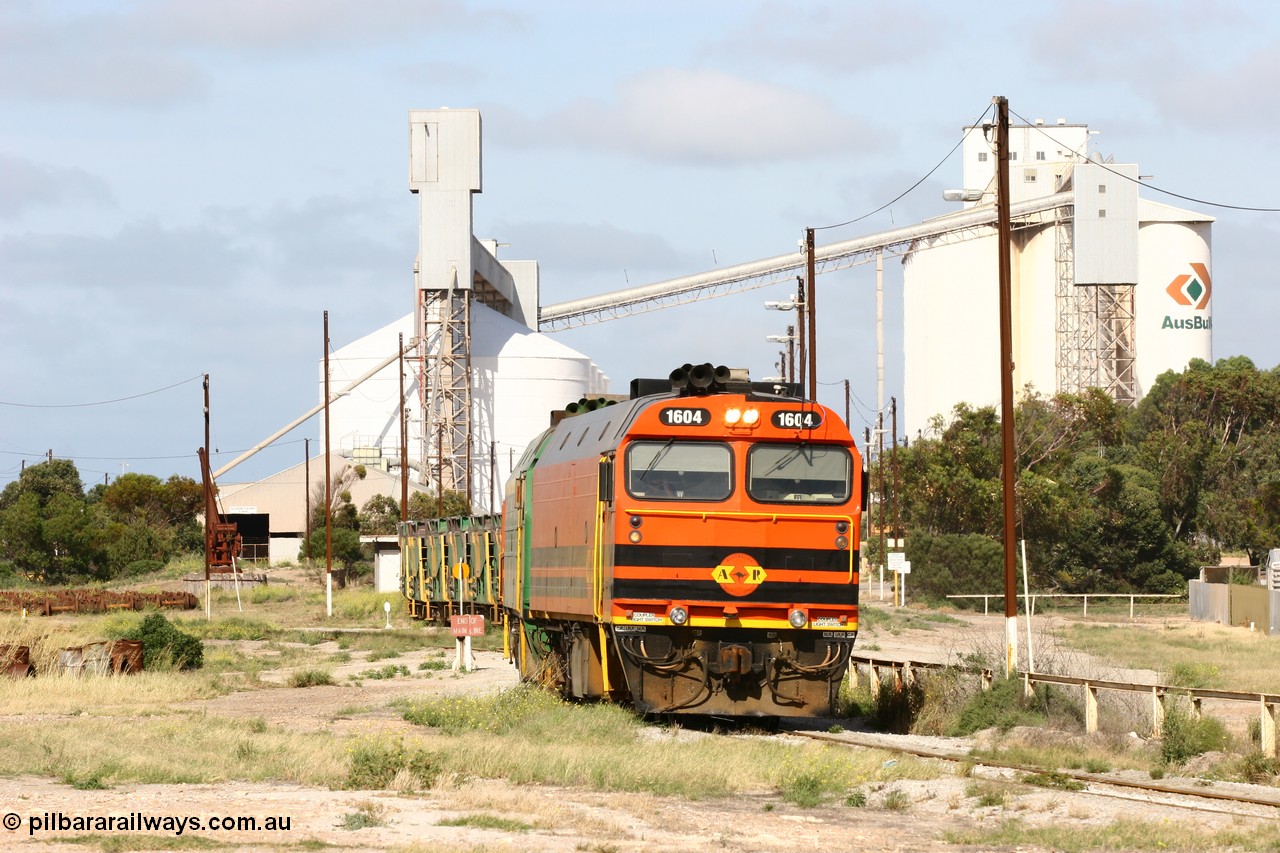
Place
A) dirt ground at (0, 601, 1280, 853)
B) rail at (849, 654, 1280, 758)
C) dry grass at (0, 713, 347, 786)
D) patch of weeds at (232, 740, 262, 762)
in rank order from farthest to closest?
1. patch of weeds at (232, 740, 262, 762)
2. rail at (849, 654, 1280, 758)
3. dry grass at (0, 713, 347, 786)
4. dirt ground at (0, 601, 1280, 853)

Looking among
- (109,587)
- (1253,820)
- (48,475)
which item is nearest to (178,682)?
(1253,820)

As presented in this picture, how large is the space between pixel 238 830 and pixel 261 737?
7716mm

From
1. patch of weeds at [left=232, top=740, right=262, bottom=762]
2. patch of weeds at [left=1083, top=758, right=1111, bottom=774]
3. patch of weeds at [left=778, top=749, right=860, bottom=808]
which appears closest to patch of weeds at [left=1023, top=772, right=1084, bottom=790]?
patch of weeds at [left=1083, top=758, right=1111, bottom=774]

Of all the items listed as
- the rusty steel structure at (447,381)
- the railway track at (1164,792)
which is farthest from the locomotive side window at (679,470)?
the rusty steel structure at (447,381)

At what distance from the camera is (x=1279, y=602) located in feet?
176

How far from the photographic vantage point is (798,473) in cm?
2109

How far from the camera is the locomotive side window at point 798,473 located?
2092 centimetres

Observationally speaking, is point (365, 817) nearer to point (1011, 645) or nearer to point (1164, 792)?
point (1164, 792)

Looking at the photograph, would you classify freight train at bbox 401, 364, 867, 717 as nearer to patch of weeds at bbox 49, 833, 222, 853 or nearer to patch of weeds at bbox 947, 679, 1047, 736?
patch of weeds at bbox 947, 679, 1047, 736

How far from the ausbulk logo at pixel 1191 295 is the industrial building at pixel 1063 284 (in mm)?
68

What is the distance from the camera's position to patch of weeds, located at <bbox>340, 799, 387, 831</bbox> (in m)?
13.6

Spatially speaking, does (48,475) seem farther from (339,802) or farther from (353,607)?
(339,802)

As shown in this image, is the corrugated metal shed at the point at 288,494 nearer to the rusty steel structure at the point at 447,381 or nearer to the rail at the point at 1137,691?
the rusty steel structure at the point at 447,381
